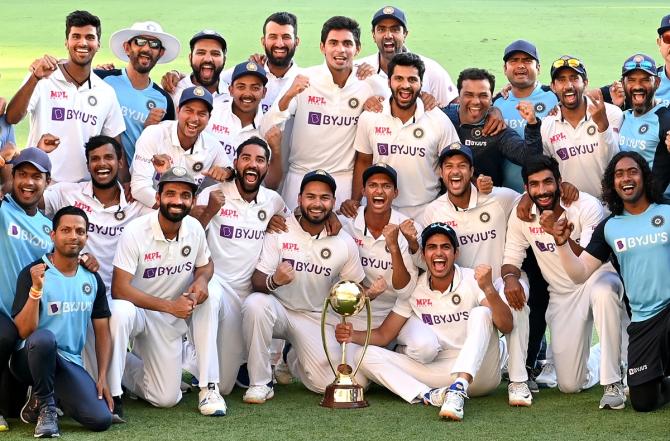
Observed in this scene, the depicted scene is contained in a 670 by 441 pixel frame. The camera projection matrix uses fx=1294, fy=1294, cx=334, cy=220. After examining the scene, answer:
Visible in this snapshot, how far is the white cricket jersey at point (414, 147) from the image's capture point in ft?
27.1

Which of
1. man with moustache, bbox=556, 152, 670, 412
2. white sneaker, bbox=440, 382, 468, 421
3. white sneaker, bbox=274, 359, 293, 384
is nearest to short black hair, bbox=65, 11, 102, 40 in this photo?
white sneaker, bbox=274, 359, 293, 384

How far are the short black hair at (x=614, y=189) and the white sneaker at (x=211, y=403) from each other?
2474mm

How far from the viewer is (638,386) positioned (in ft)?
23.4

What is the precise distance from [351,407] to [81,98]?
103 inches

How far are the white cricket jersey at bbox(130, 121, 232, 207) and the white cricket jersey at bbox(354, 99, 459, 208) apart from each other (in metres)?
1.02

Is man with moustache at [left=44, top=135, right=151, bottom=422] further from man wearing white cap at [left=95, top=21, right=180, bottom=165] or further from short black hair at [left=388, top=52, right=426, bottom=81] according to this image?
short black hair at [left=388, top=52, right=426, bottom=81]

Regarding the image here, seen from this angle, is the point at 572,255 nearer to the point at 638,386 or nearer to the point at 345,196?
the point at 638,386

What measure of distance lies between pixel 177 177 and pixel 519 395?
2.31 meters

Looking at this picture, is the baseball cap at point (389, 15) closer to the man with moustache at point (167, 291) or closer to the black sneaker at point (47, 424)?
the man with moustache at point (167, 291)

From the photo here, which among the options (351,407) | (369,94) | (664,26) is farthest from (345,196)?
(664,26)

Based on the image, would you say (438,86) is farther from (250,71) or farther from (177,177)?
(177,177)

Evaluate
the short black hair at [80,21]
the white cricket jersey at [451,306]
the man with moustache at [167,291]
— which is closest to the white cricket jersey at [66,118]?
the short black hair at [80,21]

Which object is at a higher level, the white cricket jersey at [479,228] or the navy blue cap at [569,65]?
the navy blue cap at [569,65]

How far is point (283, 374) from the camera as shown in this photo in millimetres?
8219
